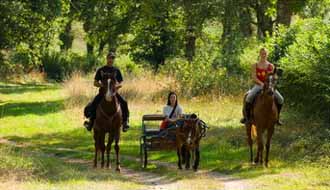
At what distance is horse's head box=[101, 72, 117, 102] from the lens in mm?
17156

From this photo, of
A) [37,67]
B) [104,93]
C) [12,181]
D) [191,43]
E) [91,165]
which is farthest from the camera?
[37,67]

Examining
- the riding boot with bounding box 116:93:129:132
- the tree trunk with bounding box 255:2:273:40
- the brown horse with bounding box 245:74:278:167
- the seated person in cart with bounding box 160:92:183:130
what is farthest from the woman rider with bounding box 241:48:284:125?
the tree trunk with bounding box 255:2:273:40

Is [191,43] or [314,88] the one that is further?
A: [191,43]

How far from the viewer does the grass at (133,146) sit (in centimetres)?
1473

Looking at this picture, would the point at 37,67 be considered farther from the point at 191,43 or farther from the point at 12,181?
the point at 12,181

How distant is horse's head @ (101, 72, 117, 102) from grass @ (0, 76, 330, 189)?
1.88 m

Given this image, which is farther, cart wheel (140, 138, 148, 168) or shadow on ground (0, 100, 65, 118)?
shadow on ground (0, 100, 65, 118)

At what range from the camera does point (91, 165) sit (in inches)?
736

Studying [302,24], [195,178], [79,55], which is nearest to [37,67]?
[79,55]

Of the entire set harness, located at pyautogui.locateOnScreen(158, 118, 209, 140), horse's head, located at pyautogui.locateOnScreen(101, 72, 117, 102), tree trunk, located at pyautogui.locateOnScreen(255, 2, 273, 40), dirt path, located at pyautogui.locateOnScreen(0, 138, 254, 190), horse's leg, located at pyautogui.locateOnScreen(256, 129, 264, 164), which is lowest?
dirt path, located at pyautogui.locateOnScreen(0, 138, 254, 190)

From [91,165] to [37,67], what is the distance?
41.7 meters

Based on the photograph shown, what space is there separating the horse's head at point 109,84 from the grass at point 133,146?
1878mm

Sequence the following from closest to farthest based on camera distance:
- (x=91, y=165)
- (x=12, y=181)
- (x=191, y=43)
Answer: (x=12, y=181)
(x=91, y=165)
(x=191, y=43)

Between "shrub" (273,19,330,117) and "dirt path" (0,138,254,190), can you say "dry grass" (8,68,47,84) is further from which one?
"dirt path" (0,138,254,190)
